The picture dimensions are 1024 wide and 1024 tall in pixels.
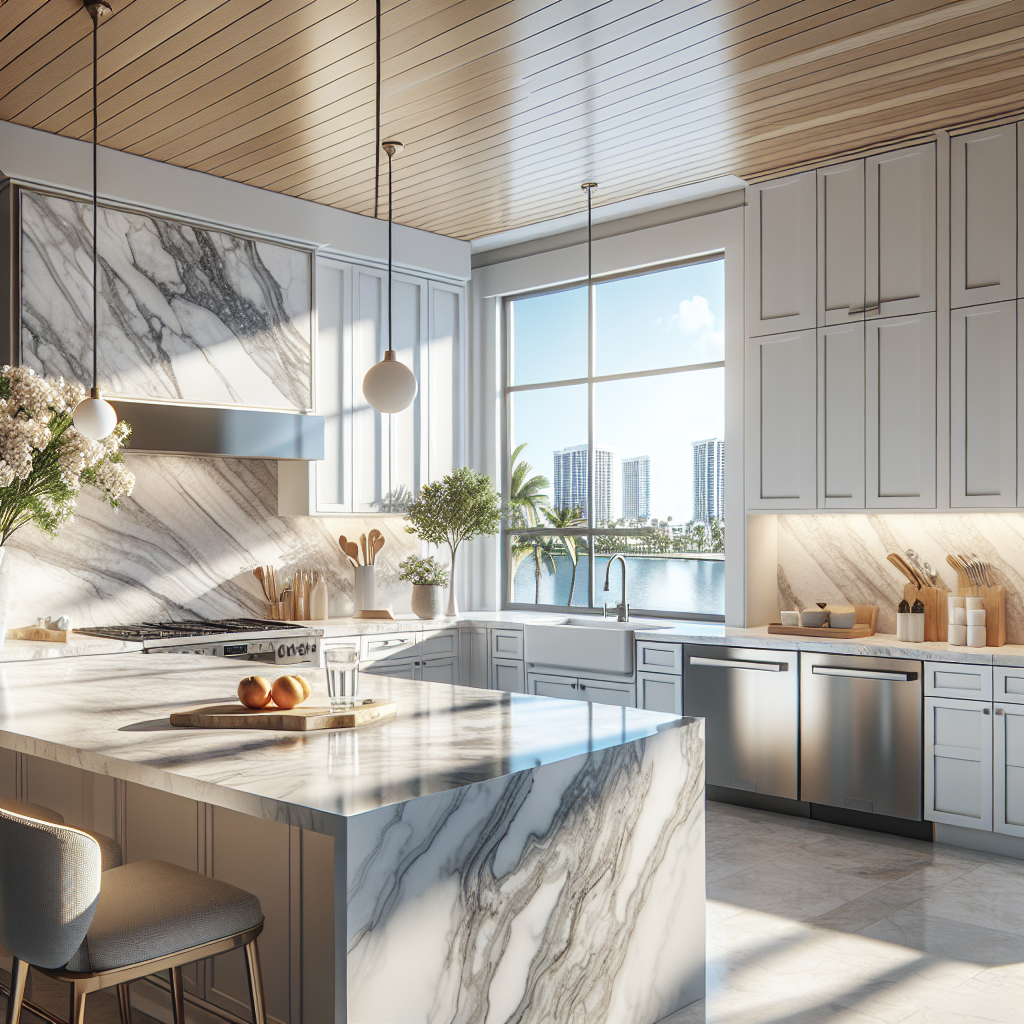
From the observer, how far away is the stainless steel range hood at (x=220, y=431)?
177 inches

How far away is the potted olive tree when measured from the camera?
5.73 m

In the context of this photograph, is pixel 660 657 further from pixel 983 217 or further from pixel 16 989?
pixel 16 989

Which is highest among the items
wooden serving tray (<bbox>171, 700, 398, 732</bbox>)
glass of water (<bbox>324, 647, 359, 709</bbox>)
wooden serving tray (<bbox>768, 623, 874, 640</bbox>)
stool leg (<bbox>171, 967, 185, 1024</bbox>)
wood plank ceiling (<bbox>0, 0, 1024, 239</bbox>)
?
wood plank ceiling (<bbox>0, 0, 1024, 239</bbox>)

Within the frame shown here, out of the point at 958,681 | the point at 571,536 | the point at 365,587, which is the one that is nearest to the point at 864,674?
the point at 958,681

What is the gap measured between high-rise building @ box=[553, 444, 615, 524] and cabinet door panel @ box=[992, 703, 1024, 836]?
265cm

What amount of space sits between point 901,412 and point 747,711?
1.55 meters

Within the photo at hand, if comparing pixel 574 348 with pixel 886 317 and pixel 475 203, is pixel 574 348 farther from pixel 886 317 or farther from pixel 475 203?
pixel 886 317

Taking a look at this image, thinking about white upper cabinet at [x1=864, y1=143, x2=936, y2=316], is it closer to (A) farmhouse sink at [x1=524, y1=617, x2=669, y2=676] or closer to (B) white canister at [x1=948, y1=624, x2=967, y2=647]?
(B) white canister at [x1=948, y1=624, x2=967, y2=647]

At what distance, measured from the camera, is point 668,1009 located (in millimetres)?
2578

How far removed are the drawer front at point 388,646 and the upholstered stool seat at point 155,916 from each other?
2.94 metres

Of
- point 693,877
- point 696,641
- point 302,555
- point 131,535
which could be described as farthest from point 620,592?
point 693,877

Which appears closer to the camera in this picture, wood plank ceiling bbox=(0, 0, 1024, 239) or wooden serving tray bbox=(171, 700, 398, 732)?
wooden serving tray bbox=(171, 700, 398, 732)

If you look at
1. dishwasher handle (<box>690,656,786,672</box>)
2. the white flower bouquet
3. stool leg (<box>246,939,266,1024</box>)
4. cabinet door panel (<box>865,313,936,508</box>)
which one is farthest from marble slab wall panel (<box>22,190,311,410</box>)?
stool leg (<box>246,939,266,1024</box>)

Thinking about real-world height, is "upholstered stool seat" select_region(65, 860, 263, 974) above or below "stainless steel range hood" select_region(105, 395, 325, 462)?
below
